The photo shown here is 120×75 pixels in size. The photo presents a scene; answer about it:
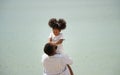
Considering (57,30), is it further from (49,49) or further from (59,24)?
(49,49)

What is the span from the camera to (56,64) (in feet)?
7.52

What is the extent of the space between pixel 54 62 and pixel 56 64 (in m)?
0.03

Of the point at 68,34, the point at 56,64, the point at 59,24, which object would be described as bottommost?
the point at 56,64

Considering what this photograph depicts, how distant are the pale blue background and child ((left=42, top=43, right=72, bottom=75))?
1.25 metres

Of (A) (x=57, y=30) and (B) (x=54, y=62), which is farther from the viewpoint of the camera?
(A) (x=57, y=30)

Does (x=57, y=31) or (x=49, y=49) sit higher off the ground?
(x=57, y=31)

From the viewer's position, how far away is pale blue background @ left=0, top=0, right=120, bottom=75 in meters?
3.57

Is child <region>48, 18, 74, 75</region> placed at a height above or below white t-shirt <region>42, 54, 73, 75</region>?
above

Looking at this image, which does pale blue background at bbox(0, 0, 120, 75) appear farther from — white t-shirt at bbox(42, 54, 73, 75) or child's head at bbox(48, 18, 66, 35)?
white t-shirt at bbox(42, 54, 73, 75)

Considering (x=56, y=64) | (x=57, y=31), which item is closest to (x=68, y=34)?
(x=57, y=31)

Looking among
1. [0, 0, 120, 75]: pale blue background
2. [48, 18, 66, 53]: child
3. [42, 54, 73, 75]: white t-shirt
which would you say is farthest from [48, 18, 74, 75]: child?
[0, 0, 120, 75]: pale blue background

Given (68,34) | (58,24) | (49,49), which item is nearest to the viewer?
(49,49)

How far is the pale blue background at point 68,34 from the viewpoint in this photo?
11.7ft

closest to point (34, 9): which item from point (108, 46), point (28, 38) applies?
point (28, 38)
